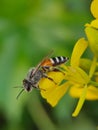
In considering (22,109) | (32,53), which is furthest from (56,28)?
(22,109)

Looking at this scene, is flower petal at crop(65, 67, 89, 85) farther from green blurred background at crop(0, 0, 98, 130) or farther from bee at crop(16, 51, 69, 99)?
green blurred background at crop(0, 0, 98, 130)

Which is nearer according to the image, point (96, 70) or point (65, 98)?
point (96, 70)

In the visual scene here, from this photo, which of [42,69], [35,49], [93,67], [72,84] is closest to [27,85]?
[42,69]

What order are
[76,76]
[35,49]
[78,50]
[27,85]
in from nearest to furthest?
[78,50] < [76,76] < [27,85] < [35,49]

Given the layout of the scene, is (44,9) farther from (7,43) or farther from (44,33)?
(7,43)

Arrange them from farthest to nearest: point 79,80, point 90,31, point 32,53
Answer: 1. point 32,53
2. point 79,80
3. point 90,31

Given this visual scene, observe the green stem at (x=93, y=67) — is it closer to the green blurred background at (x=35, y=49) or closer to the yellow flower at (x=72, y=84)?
the yellow flower at (x=72, y=84)

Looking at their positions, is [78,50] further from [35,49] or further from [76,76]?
[35,49]
